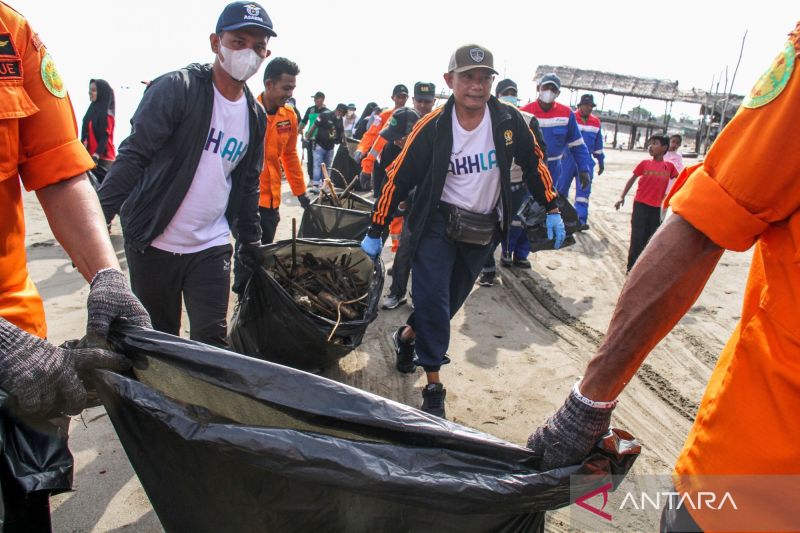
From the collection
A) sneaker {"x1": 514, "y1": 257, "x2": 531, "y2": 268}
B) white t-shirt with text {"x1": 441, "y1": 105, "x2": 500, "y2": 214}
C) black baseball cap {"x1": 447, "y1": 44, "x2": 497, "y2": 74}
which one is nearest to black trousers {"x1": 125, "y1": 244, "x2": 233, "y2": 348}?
white t-shirt with text {"x1": 441, "y1": 105, "x2": 500, "y2": 214}

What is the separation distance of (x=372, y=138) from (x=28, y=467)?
287 inches

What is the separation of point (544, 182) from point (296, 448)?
2983mm

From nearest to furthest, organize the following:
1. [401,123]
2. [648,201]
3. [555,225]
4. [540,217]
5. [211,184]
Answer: [211,184], [555,225], [540,217], [401,123], [648,201]

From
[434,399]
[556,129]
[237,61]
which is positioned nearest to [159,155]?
[237,61]

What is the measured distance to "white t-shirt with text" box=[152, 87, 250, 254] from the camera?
2.79 metres

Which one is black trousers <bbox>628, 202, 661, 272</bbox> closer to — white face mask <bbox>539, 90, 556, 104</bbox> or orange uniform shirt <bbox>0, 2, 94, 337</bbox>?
white face mask <bbox>539, 90, 556, 104</bbox>

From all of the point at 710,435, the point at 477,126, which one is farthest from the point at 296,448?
the point at 477,126

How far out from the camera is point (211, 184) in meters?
2.83

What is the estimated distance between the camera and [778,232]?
1.05 metres

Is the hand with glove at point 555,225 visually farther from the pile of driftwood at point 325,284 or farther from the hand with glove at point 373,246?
the pile of driftwood at point 325,284

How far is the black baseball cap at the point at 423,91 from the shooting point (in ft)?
22.6

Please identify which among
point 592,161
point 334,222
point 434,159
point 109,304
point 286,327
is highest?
point 434,159

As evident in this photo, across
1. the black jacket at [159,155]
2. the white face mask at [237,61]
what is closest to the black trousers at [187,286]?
the black jacket at [159,155]

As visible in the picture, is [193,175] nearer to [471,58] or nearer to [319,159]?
[471,58]
